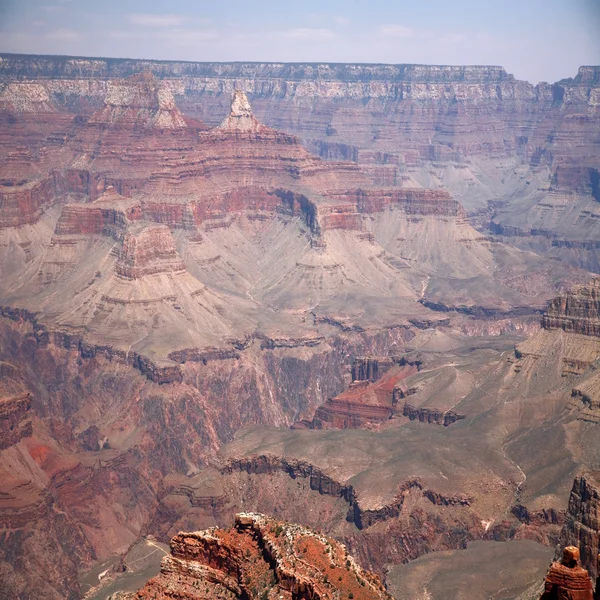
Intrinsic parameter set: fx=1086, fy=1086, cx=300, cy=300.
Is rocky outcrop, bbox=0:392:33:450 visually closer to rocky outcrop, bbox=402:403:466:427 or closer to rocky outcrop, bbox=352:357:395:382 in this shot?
rocky outcrop, bbox=402:403:466:427

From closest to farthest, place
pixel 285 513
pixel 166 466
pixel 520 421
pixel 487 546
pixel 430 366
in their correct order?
pixel 487 546
pixel 285 513
pixel 520 421
pixel 166 466
pixel 430 366

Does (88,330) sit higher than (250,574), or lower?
lower

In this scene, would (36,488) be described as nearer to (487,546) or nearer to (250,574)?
(487,546)

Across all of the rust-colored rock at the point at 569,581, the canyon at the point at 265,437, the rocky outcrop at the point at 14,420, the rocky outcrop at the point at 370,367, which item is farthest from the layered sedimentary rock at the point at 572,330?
the rust-colored rock at the point at 569,581

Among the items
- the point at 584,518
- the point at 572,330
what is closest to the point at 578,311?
the point at 572,330

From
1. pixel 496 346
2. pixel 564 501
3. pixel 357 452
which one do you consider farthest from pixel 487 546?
pixel 496 346

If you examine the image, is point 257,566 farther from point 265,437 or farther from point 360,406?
point 360,406
